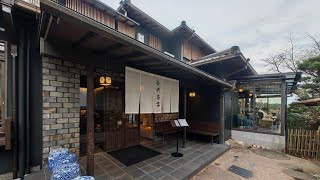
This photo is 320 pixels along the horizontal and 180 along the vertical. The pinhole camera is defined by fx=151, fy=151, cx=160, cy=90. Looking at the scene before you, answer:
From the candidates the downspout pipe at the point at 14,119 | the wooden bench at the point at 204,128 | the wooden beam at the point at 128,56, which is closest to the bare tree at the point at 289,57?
the wooden bench at the point at 204,128

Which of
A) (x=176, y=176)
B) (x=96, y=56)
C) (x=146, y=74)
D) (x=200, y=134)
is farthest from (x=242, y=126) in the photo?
(x=96, y=56)

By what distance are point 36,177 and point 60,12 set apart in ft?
12.7

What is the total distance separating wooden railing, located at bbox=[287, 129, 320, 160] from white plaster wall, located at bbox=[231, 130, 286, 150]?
1.30 feet

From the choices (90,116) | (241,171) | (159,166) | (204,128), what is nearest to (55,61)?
(90,116)

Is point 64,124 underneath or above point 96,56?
underneath

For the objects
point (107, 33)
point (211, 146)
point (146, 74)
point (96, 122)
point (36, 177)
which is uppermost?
point (107, 33)

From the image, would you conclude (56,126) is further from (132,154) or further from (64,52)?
(132,154)

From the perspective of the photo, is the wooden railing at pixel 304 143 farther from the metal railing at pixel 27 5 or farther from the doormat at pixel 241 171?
the metal railing at pixel 27 5

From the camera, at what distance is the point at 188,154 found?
6461 millimetres

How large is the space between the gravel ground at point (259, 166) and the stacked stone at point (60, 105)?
429 cm

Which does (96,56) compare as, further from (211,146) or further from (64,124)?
(211,146)

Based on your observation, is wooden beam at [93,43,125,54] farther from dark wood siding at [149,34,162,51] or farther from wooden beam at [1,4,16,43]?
dark wood siding at [149,34,162,51]

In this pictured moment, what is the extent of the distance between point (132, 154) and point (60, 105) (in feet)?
10.5

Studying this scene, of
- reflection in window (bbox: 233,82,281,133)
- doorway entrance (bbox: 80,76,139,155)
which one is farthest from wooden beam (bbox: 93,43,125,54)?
reflection in window (bbox: 233,82,281,133)
